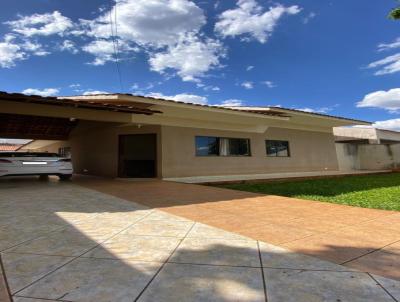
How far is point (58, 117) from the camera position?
1047cm

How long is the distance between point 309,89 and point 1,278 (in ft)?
82.8

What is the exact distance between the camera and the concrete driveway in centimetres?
229

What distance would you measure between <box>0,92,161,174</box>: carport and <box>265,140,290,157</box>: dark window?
7.94m

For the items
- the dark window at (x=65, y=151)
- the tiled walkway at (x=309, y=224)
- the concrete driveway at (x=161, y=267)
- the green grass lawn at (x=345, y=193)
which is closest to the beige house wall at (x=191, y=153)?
the dark window at (x=65, y=151)

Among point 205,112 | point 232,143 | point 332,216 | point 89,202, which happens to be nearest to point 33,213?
point 89,202

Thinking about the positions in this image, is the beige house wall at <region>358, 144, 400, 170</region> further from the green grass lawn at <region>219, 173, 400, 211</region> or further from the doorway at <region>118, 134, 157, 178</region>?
the doorway at <region>118, 134, 157, 178</region>

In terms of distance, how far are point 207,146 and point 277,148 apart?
195 inches

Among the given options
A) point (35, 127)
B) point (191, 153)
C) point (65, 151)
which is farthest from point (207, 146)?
point (65, 151)

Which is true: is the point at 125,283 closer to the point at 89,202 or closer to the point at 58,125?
the point at 89,202

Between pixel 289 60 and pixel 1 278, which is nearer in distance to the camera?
pixel 1 278

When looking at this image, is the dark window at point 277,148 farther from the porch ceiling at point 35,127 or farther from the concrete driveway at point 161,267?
the concrete driveway at point 161,267

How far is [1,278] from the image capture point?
102 inches

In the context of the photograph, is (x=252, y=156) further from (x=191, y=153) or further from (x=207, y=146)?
(x=191, y=153)

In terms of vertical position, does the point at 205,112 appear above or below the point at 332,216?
above
